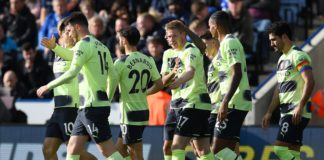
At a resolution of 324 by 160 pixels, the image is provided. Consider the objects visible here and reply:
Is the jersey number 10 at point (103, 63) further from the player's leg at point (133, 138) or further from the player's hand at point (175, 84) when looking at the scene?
the player's leg at point (133, 138)

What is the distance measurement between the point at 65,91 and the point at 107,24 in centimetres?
626

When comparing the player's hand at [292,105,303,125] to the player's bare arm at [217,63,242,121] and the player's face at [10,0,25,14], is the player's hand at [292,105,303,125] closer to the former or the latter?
the player's bare arm at [217,63,242,121]

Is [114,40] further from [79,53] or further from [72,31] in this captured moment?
[79,53]

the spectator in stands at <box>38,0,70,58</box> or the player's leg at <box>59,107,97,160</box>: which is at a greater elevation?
the spectator in stands at <box>38,0,70,58</box>

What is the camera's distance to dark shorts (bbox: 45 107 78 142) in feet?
49.4

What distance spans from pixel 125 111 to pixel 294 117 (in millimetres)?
2225

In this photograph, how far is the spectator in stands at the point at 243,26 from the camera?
1989 cm

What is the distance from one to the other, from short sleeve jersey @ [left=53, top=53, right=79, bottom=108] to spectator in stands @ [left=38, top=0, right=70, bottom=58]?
589cm

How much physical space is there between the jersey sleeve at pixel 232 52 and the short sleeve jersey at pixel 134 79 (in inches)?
40.9

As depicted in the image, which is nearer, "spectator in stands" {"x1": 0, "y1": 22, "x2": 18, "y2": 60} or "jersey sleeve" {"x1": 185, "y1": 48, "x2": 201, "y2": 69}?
"jersey sleeve" {"x1": 185, "y1": 48, "x2": 201, "y2": 69}

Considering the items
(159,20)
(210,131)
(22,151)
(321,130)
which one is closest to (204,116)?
(210,131)

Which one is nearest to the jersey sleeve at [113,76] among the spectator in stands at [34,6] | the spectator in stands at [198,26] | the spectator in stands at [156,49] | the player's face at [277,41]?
the player's face at [277,41]

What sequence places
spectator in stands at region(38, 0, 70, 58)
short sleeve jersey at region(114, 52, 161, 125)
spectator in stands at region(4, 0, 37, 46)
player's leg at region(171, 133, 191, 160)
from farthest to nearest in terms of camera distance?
spectator in stands at region(4, 0, 37, 46)
spectator in stands at region(38, 0, 70, 58)
short sleeve jersey at region(114, 52, 161, 125)
player's leg at region(171, 133, 191, 160)

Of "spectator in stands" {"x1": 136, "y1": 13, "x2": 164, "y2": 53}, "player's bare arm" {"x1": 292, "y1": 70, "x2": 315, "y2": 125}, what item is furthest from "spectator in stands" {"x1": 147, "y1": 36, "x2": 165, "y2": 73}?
"player's bare arm" {"x1": 292, "y1": 70, "x2": 315, "y2": 125}
